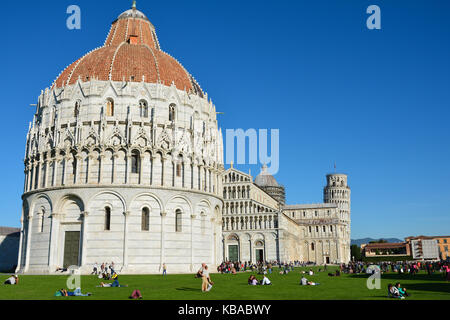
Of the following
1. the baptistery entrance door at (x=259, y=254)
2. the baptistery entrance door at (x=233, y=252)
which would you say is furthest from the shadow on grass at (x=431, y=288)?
the baptistery entrance door at (x=233, y=252)

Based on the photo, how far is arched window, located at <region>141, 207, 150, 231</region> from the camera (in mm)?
41438

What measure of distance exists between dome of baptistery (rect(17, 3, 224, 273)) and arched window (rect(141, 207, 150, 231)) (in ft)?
0.30

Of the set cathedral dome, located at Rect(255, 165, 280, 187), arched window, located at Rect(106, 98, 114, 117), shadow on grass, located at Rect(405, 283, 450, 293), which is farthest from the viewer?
cathedral dome, located at Rect(255, 165, 280, 187)

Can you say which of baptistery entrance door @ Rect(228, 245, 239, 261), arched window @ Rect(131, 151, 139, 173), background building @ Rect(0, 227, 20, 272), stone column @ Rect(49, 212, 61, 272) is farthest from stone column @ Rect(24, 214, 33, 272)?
baptistery entrance door @ Rect(228, 245, 239, 261)

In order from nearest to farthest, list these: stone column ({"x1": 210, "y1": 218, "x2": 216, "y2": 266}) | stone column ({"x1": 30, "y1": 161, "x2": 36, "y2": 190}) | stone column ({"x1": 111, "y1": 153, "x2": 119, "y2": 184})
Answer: stone column ({"x1": 111, "y1": 153, "x2": 119, "y2": 184}), stone column ({"x1": 30, "y1": 161, "x2": 36, "y2": 190}), stone column ({"x1": 210, "y1": 218, "x2": 216, "y2": 266})

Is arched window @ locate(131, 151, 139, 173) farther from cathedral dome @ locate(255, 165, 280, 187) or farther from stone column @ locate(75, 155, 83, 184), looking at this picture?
cathedral dome @ locate(255, 165, 280, 187)

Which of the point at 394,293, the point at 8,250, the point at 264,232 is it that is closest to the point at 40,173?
the point at 8,250

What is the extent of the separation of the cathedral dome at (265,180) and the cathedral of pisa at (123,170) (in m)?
75.8

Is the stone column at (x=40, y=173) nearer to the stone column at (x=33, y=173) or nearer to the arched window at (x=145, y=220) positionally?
the stone column at (x=33, y=173)

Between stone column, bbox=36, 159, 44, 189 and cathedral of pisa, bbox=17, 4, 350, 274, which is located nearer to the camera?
cathedral of pisa, bbox=17, 4, 350, 274

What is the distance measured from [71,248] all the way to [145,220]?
705cm

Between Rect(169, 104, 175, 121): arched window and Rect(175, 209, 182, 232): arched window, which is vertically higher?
Rect(169, 104, 175, 121): arched window
